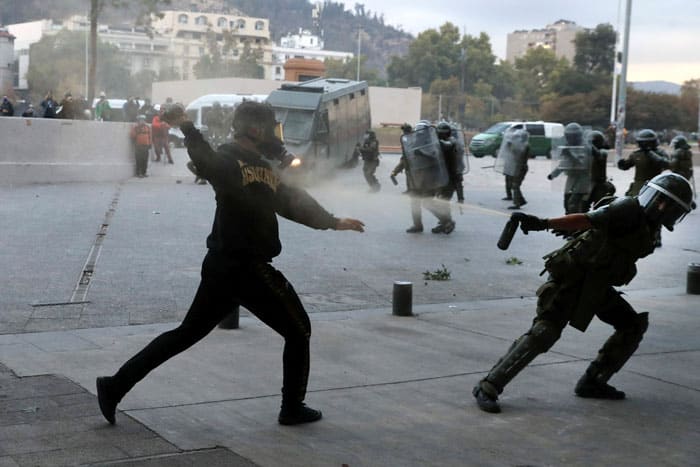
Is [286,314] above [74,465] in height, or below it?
above

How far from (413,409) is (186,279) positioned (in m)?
5.04

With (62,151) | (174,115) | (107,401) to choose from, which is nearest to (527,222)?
(174,115)

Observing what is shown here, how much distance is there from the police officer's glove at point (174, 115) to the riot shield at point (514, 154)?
16.9 metres

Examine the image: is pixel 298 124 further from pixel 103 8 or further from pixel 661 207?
pixel 661 207

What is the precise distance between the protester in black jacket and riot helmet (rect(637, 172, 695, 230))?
1697 mm

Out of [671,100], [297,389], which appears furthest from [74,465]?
[671,100]

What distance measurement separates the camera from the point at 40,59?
6600 centimetres

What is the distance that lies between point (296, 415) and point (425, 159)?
418 inches

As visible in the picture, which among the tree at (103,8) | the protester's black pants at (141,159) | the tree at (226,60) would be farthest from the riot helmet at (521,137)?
the tree at (226,60)

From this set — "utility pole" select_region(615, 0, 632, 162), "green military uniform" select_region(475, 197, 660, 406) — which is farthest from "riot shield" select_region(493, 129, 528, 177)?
"utility pole" select_region(615, 0, 632, 162)

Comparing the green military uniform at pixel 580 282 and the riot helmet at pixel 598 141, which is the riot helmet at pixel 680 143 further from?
the green military uniform at pixel 580 282

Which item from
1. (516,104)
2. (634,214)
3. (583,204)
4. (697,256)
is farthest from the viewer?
(516,104)

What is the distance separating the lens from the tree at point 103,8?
31000mm

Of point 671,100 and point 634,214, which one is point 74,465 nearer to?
point 634,214
